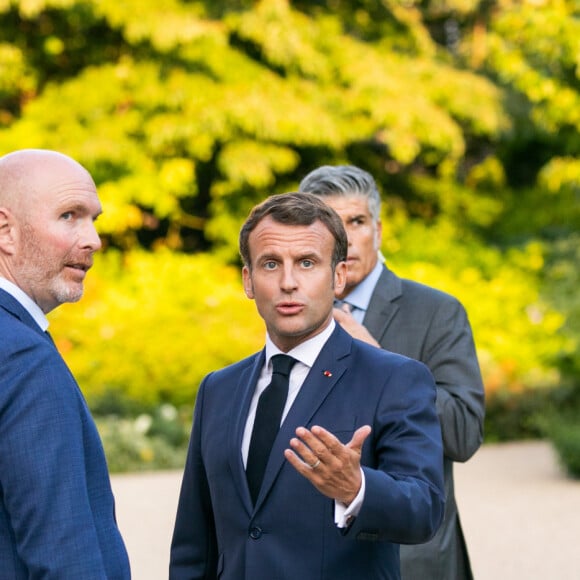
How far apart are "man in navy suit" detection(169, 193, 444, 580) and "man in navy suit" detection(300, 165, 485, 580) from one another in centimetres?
78

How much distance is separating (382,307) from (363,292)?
10 centimetres

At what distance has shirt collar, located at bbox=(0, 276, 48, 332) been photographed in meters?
2.57

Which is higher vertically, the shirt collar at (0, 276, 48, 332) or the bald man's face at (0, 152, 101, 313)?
the bald man's face at (0, 152, 101, 313)

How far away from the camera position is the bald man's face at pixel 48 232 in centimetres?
259

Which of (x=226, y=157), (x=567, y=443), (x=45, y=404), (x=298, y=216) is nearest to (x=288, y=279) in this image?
(x=298, y=216)

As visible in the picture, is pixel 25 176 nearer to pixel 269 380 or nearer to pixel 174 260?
pixel 269 380

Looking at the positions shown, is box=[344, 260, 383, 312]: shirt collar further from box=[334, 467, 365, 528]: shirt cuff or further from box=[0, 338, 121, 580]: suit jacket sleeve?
box=[0, 338, 121, 580]: suit jacket sleeve

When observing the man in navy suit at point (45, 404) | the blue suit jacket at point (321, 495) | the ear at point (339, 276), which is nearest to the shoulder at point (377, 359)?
the blue suit jacket at point (321, 495)

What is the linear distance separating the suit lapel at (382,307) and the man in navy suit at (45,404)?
1558 millimetres

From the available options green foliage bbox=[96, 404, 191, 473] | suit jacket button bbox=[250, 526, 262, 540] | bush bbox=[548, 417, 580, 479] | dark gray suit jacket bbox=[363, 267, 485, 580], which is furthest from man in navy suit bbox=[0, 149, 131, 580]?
green foliage bbox=[96, 404, 191, 473]

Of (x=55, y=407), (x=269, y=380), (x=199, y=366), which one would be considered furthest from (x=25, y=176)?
(x=199, y=366)

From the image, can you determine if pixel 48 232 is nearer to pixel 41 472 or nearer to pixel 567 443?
pixel 41 472

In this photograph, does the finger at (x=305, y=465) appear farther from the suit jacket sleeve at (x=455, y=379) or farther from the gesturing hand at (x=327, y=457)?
the suit jacket sleeve at (x=455, y=379)

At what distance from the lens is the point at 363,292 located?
415 centimetres
